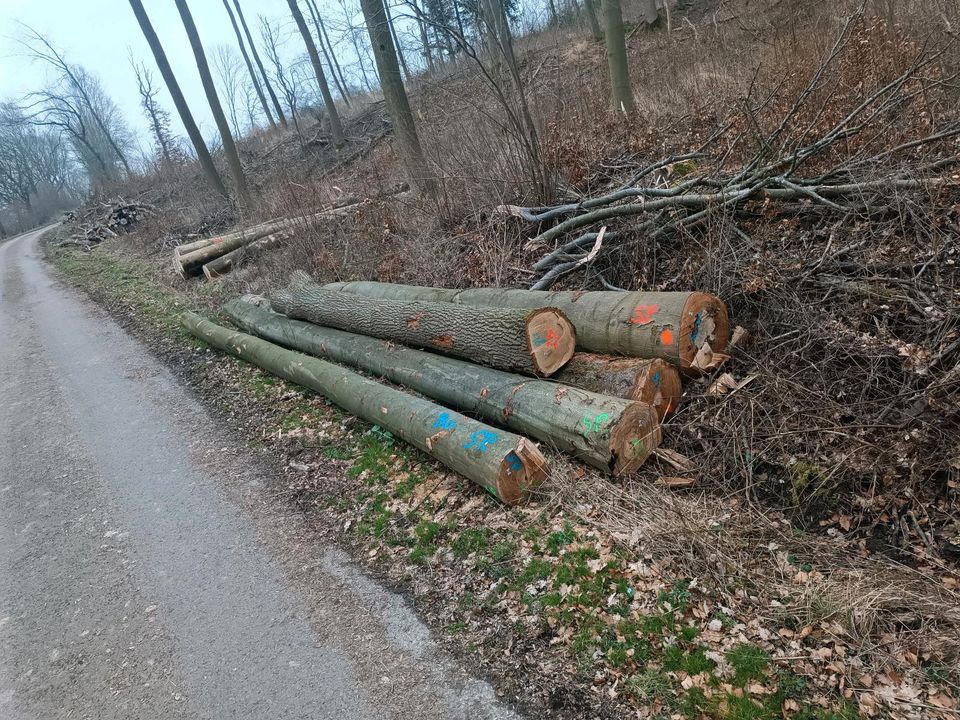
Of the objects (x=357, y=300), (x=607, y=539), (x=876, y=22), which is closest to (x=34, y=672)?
(x=607, y=539)

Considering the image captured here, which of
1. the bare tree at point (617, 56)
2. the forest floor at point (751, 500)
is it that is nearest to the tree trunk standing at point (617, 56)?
the bare tree at point (617, 56)

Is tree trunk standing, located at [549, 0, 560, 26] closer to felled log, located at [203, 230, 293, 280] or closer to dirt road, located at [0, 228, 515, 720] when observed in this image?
felled log, located at [203, 230, 293, 280]

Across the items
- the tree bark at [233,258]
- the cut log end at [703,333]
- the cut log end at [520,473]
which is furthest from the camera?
the tree bark at [233,258]

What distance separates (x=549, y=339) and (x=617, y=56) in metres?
7.05

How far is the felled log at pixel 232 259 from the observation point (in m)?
11.3

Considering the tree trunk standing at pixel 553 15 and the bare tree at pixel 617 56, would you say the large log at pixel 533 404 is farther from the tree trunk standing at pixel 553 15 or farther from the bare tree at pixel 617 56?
the tree trunk standing at pixel 553 15

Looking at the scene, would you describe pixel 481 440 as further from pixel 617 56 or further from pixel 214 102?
pixel 214 102

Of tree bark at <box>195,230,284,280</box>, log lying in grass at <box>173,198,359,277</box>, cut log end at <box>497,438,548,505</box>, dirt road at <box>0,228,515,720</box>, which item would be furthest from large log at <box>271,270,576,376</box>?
log lying in grass at <box>173,198,359,277</box>

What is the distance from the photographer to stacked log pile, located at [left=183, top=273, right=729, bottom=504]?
3.90 meters

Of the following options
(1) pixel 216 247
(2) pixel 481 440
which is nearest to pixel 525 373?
A: (2) pixel 481 440

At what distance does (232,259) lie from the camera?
463 inches

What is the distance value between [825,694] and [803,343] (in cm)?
252

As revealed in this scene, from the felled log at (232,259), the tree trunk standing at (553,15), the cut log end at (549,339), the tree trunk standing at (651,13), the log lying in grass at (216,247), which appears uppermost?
the tree trunk standing at (553,15)

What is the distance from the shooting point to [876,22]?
6246mm
